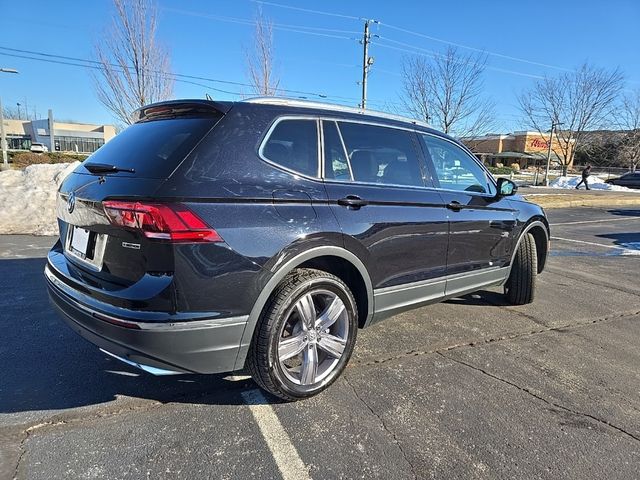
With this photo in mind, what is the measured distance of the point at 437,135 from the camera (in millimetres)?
3926

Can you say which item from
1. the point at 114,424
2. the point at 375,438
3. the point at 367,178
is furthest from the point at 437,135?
the point at 114,424

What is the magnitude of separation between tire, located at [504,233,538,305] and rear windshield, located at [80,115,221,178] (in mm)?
3595

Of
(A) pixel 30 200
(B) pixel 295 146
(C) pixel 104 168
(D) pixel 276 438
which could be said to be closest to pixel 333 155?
(B) pixel 295 146

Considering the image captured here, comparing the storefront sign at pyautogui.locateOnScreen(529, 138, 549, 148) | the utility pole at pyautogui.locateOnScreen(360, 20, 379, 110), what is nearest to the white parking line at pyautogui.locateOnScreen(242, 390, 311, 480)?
the utility pole at pyautogui.locateOnScreen(360, 20, 379, 110)

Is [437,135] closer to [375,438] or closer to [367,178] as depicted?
[367,178]

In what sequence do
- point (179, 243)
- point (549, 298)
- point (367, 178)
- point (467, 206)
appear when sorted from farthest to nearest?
point (549, 298), point (467, 206), point (367, 178), point (179, 243)

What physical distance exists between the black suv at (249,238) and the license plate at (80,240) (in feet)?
0.06

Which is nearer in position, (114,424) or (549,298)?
(114,424)

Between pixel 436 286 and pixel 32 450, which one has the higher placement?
pixel 436 286

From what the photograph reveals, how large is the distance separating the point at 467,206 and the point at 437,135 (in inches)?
27.5

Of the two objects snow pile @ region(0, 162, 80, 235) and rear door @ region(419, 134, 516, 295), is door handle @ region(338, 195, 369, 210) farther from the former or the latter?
snow pile @ region(0, 162, 80, 235)

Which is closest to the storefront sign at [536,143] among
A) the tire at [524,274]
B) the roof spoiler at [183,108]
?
the tire at [524,274]

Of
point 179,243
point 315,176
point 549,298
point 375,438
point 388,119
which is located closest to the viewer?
point 179,243

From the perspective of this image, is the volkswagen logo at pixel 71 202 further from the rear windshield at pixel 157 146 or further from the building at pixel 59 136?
the building at pixel 59 136
